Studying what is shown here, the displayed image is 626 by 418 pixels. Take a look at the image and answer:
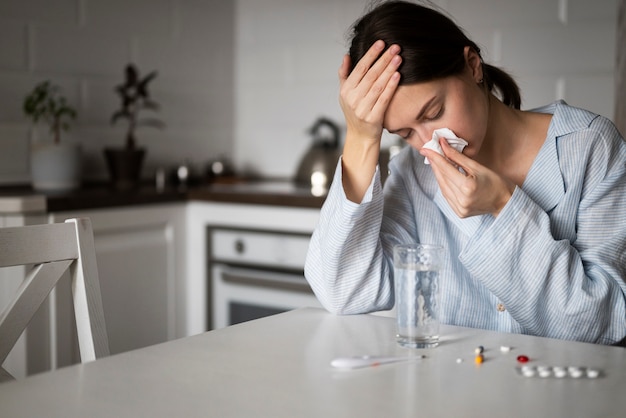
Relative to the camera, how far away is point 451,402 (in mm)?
818

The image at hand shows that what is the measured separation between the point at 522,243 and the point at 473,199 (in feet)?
0.33

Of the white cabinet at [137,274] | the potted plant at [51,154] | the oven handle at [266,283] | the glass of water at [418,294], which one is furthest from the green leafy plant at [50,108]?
the glass of water at [418,294]

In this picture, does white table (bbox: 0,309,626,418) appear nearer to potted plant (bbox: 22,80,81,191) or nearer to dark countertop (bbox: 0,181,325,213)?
dark countertop (bbox: 0,181,325,213)

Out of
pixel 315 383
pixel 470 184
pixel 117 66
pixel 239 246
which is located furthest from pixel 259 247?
pixel 315 383

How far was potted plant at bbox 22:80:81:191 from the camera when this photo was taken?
2449 mm

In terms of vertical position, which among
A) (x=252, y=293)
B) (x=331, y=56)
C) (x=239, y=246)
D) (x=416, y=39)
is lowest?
(x=252, y=293)

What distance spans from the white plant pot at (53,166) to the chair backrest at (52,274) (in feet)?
4.23

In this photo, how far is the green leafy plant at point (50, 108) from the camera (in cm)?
249

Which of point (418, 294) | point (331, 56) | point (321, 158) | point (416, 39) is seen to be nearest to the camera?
point (418, 294)

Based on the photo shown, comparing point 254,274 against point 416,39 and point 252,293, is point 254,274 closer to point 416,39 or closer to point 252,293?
point 252,293

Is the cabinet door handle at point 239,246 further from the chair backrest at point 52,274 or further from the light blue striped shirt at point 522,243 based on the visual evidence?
the chair backrest at point 52,274

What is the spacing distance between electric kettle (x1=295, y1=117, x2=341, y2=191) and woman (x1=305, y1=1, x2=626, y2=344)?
1.24m

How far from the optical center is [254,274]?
2.56 m

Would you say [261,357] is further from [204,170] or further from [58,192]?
[204,170]
